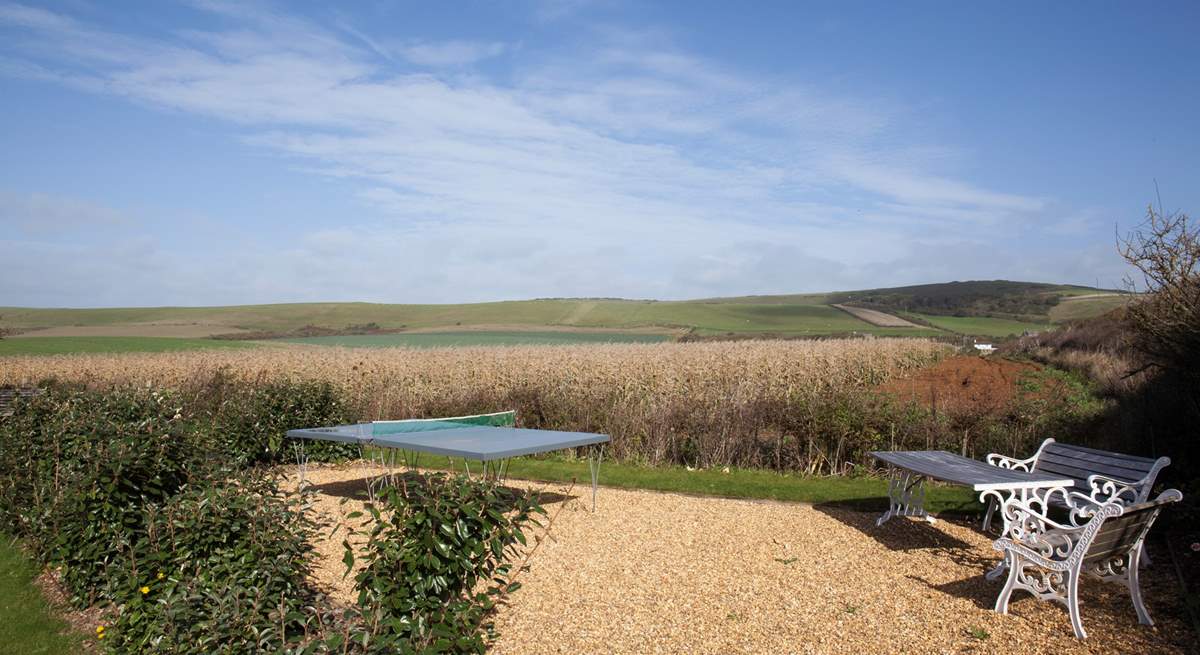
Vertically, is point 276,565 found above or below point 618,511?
above

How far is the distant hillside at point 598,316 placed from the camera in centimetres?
5194

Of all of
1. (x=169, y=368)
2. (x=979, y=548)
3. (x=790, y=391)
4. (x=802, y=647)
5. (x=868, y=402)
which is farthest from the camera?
(x=169, y=368)

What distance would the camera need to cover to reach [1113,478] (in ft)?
19.7

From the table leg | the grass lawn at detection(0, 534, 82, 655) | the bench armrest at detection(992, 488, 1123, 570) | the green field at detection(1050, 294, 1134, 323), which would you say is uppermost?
the green field at detection(1050, 294, 1134, 323)

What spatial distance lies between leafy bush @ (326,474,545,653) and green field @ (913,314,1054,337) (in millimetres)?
47715

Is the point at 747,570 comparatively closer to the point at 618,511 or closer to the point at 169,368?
the point at 618,511

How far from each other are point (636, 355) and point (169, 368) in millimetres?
10635

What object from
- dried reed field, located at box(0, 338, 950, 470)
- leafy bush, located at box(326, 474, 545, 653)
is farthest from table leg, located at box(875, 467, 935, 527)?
leafy bush, located at box(326, 474, 545, 653)

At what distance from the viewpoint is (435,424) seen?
932 cm

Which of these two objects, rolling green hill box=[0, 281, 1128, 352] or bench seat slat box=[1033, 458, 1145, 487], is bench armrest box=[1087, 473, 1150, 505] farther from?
rolling green hill box=[0, 281, 1128, 352]

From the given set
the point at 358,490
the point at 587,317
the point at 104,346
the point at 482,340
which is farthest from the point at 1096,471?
the point at 587,317

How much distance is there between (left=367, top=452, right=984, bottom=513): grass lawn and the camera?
8344mm

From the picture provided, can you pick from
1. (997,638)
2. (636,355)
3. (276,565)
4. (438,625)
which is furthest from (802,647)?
(636,355)

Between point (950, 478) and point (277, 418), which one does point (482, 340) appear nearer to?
point (277, 418)
